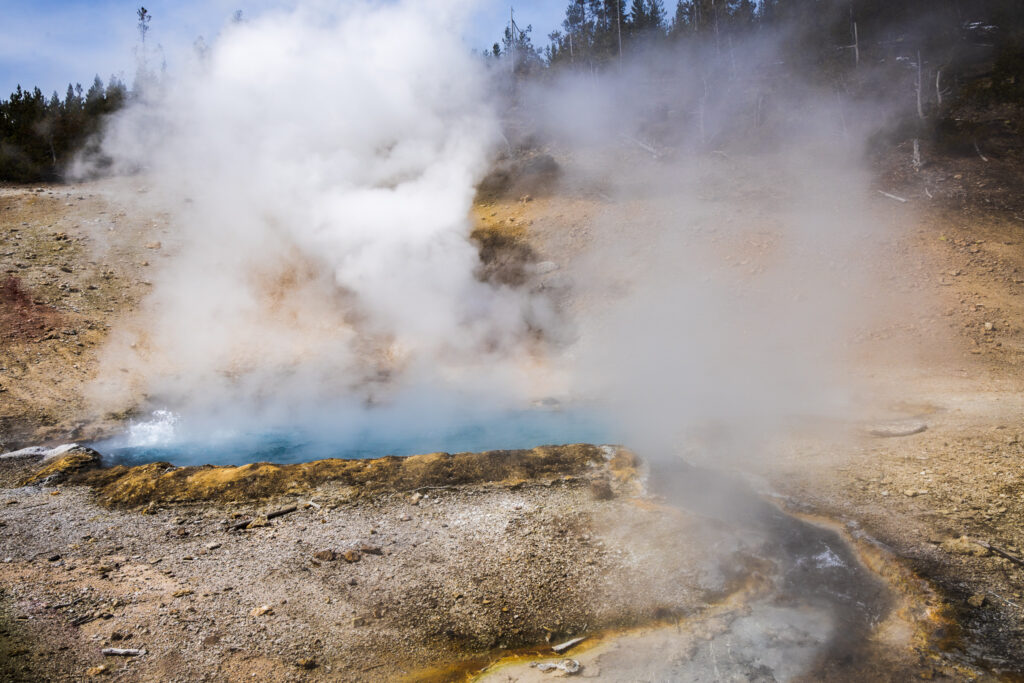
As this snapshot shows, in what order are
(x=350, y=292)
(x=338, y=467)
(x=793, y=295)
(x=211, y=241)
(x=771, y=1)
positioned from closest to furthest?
(x=338, y=467)
(x=793, y=295)
(x=350, y=292)
(x=211, y=241)
(x=771, y=1)

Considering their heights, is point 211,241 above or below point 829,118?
below

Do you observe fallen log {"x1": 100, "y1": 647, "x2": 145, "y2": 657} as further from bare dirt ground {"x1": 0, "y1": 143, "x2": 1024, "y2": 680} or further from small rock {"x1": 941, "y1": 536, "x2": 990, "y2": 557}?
small rock {"x1": 941, "y1": 536, "x2": 990, "y2": 557}

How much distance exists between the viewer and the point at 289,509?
18.2 feet

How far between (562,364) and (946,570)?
6.39m

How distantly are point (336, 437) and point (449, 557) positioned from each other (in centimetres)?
395

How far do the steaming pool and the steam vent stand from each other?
0.22 ft

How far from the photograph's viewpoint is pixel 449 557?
4.82 meters

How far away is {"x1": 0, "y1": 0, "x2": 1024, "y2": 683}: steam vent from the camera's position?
13.5ft

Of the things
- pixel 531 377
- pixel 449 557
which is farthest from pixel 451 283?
pixel 449 557

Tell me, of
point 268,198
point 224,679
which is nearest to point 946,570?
point 224,679

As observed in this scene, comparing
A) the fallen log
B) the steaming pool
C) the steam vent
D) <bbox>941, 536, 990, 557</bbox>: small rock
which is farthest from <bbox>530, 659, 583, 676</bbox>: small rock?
the steaming pool

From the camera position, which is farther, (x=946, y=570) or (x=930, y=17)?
(x=930, y=17)

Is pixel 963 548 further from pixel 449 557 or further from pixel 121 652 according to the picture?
pixel 121 652

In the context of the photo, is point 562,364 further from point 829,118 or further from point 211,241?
point 829,118
